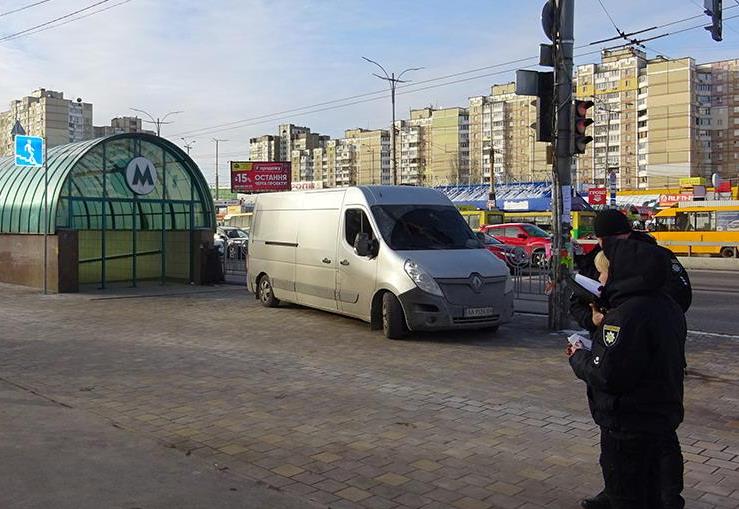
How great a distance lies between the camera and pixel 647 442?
3.42 meters

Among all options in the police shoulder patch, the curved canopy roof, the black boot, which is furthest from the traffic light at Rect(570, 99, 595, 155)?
the curved canopy roof

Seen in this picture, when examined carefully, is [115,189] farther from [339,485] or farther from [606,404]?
[606,404]

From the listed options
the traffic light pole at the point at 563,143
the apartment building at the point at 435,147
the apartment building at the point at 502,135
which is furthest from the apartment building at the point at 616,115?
the traffic light pole at the point at 563,143

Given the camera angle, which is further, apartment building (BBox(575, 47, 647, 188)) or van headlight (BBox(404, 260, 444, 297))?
apartment building (BBox(575, 47, 647, 188))

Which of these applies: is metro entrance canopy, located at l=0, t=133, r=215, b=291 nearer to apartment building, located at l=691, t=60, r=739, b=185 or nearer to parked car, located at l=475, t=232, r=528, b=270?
parked car, located at l=475, t=232, r=528, b=270

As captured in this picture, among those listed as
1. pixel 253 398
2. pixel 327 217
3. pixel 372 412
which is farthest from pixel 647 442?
pixel 327 217

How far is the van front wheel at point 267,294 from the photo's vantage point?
47.1 ft

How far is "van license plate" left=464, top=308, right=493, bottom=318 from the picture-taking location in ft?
34.2

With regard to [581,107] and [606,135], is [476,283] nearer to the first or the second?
[581,107]

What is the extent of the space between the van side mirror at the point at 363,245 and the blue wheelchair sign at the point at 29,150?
1031 cm

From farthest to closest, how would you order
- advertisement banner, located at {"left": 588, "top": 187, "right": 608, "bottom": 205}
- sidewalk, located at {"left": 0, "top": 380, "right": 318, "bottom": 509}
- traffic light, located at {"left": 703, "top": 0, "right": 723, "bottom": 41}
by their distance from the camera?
advertisement banner, located at {"left": 588, "top": 187, "right": 608, "bottom": 205} → traffic light, located at {"left": 703, "top": 0, "right": 723, "bottom": 41} → sidewalk, located at {"left": 0, "top": 380, "right": 318, "bottom": 509}

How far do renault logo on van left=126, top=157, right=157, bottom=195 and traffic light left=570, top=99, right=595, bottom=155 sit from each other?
40.6 feet

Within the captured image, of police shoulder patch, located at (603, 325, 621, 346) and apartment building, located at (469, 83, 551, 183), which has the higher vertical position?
apartment building, located at (469, 83, 551, 183)

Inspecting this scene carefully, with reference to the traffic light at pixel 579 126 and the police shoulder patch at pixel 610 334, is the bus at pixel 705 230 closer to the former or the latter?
the traffic light at pixel 579 126
